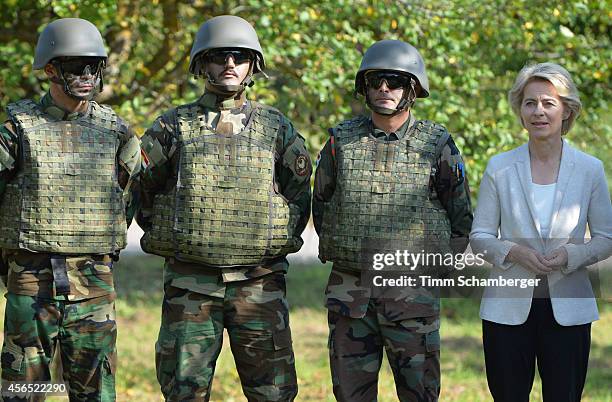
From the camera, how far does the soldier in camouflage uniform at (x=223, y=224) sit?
4.81 meters

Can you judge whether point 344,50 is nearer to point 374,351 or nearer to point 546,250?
point 374,351

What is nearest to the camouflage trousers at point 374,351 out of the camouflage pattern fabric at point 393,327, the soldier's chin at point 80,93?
the camouflage pattern fabric at point 393,327

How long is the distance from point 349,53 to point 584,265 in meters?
3.29

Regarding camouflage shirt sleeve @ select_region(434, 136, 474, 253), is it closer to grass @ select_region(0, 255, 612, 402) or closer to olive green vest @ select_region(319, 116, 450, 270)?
olive green vest @ select_region(319, 116, 450, 270)

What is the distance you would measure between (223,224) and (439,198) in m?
1.06

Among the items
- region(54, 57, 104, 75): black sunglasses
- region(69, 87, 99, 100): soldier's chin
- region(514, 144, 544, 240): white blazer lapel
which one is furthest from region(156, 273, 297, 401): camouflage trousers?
region(514, 144, 544, 240): white blazer lapel

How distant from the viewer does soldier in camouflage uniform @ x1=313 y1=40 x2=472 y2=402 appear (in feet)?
15.6

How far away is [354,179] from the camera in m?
4.79

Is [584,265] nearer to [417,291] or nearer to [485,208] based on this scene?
[485,208]

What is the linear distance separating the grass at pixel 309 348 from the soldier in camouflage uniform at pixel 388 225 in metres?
3.21

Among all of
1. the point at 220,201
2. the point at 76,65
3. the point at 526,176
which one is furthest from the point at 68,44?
the point at 526,176

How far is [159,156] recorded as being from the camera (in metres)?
4.88

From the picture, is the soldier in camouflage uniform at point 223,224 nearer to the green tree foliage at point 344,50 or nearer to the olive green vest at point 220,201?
the olive green vest at point 220,201

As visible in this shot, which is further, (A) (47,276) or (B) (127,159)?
(B) (127,159)
